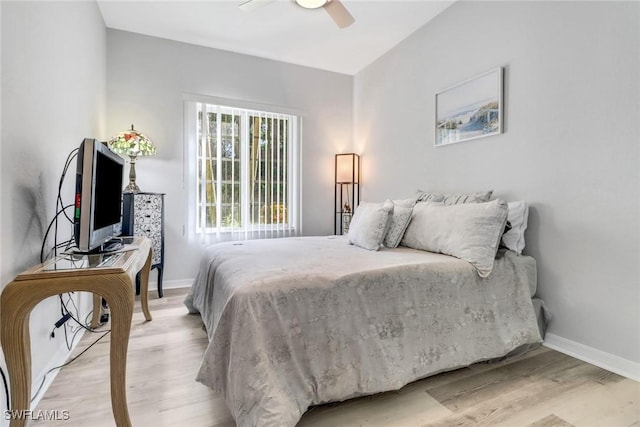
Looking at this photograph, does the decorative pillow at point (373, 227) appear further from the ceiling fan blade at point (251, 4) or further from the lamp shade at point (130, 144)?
the lamp shade at point (130, 144)

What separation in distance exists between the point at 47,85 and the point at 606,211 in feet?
10.6

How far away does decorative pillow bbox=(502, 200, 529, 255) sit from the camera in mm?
2092

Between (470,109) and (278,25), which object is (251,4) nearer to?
(278,25)

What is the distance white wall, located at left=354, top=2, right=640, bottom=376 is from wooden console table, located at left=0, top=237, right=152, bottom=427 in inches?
96.8

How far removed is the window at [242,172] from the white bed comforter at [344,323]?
5.64 feet

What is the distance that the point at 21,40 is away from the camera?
4.54ft

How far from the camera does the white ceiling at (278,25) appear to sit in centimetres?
283

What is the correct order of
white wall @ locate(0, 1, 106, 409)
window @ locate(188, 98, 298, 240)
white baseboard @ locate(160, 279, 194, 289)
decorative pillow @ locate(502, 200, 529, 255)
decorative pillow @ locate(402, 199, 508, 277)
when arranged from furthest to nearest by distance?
window @ locate(188, 98, 298, 240), white baseboard @ locate(160, 279, 194, 289), decorative pillow @ locate(502, 200, 529, 255), decorative pillow @ locate(402, 199, 508, 277), white wall @ locate(0, 1, 106, 409)

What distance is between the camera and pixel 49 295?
3.69ft

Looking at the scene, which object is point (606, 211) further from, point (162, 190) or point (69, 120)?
point (162, 190)

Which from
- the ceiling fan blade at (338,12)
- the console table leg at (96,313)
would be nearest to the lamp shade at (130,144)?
the console table leg at (96,313)

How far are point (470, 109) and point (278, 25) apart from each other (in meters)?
2.04

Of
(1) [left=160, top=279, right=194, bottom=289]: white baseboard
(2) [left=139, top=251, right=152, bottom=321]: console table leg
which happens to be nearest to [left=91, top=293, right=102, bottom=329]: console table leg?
(2) [left=139, top=251, right=152, bottom=321]: console table leg

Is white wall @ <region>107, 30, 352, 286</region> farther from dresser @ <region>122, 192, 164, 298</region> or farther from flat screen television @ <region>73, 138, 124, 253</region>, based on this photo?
flat screen television @ <region>73, 138, 124, 253</region>
